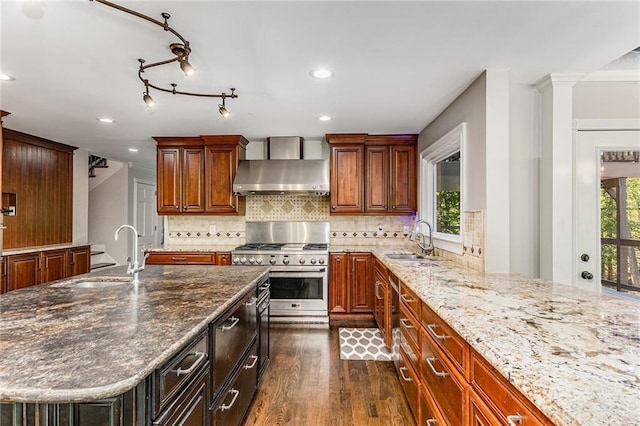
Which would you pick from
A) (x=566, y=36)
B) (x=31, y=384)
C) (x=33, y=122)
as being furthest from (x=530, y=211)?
(x=33, y=122)

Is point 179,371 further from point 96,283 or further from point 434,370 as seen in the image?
point 96,283

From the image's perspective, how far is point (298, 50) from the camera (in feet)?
6.72

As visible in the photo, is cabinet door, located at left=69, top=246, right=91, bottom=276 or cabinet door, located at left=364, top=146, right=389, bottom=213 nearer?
cabinet door, located at left=364, top=146, right=389, bottom=213

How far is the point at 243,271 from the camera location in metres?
A: 2.48

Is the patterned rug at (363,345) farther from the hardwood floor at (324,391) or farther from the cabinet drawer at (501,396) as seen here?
the cabinet drawer at (501,396)

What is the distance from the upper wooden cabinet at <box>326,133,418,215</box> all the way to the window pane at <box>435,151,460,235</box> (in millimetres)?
486

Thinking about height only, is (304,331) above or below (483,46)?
below

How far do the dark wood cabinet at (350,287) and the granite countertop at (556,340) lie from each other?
81.4 inches

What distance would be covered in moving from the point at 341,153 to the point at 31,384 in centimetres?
380

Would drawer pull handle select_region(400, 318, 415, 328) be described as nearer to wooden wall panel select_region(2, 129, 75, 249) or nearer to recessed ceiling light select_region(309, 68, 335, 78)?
recessed ceiling light select_region(309, 68, 335, 78)

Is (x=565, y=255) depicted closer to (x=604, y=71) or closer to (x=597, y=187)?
(x=597, y=187)

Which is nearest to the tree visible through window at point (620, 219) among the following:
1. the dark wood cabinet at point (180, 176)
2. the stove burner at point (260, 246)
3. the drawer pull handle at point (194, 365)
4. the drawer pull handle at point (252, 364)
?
the drawer pull handle at point (252, 364)

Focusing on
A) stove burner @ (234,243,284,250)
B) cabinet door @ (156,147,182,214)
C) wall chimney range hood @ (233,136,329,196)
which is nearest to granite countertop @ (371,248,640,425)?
wall chimney range hood @ (233,136,329,196)

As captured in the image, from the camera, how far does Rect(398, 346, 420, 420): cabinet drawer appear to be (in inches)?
77.0
